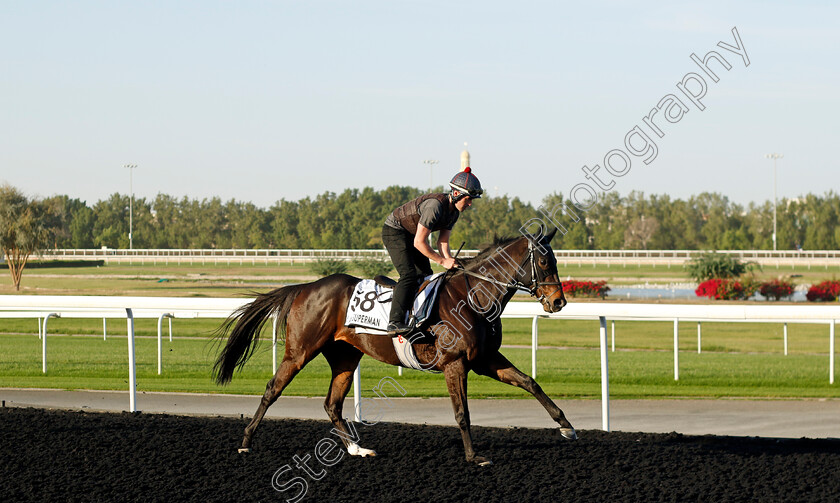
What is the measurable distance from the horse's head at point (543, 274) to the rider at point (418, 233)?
527 mm

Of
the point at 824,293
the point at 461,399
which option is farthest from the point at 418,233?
the point at 824,293

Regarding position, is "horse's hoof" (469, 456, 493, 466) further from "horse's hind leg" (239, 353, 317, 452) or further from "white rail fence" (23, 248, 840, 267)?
"white rail fence" (23, 248, 840, 267)

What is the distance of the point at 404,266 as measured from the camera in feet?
20.4

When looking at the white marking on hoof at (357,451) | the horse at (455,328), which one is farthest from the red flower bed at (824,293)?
the white marking on hoof at (357,451)

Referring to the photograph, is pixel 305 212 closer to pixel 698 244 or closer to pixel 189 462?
pixel 698 244

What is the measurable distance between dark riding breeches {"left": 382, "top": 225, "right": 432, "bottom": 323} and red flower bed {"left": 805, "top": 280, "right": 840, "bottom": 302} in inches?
1085

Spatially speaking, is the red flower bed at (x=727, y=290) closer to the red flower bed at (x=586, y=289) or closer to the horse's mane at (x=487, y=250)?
the red flower bed at (x=586, y=289)

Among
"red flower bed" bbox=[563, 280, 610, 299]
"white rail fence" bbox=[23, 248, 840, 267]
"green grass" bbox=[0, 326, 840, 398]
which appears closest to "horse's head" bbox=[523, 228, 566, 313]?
"green grass" bbox=[0, 326, 840, 398]

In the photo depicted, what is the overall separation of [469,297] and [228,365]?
80.5 inches

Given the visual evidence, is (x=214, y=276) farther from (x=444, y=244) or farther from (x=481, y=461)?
(x=481, y=461)

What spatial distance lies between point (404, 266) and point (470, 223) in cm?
7279

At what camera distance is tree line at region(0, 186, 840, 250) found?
7726 cm

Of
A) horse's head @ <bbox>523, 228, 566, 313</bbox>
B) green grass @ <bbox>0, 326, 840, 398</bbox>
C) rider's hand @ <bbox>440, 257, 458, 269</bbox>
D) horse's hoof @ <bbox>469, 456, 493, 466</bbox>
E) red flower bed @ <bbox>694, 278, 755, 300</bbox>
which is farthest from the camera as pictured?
red flower bed @ <bbox>694, 278, 755, 300</bbox>

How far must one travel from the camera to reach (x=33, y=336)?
19734 mm
